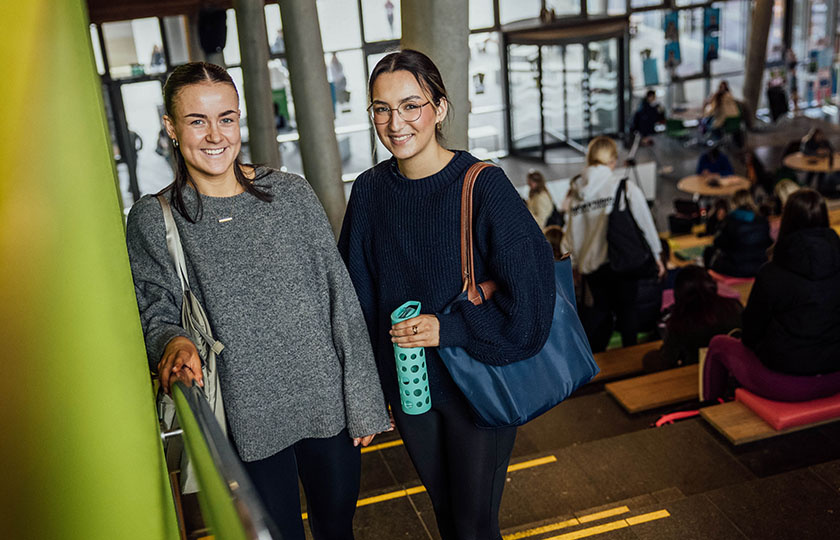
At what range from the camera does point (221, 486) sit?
82 centimetres

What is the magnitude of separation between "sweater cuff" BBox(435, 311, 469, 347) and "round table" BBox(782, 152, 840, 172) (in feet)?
40.9

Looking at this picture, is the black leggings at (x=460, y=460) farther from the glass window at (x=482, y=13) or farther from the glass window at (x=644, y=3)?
the glass window at (x=644, y=3)

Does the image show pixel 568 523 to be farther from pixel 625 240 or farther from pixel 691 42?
pixel 691 42

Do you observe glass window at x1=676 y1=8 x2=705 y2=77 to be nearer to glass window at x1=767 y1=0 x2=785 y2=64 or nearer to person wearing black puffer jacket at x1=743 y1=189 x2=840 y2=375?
glass window at x1=767 y1=0 x2=785 y2=64

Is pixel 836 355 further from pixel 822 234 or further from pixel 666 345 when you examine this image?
pixel 666 345

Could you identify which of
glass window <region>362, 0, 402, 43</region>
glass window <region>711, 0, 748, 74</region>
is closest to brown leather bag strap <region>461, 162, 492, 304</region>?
glass window <region>362, 0, 402, 43</region>

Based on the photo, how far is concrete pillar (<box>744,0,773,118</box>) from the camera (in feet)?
60.7

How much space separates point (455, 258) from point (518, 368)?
332 mm

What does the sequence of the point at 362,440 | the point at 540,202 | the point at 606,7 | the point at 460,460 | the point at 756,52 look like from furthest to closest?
the point at 756,52, the point at 606,7, the point at 540,202, the point at 460,460, the point at 362,440

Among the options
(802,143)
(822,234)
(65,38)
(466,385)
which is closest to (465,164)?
(466,385)

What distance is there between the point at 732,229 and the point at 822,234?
184 inches

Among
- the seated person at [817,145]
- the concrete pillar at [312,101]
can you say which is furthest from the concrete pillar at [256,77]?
the seated person at [817,145]

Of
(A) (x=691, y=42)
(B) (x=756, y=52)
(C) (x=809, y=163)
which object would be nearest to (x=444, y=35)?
(C) (x=809, y=163)

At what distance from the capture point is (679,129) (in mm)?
18312
